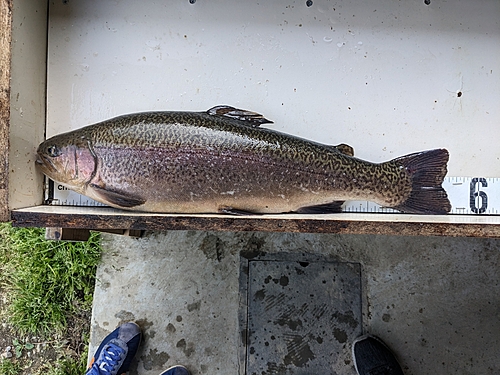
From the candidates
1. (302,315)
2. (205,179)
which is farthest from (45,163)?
(302,315)

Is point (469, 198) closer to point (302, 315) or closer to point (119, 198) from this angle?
point (302, 315)

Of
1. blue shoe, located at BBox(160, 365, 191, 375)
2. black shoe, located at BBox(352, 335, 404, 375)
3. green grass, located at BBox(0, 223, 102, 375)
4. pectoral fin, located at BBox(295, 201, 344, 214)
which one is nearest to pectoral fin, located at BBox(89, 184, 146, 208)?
pectoral fin, located at BBox(295, 201, 344, 214)

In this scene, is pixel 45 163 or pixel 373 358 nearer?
pixel 45 163

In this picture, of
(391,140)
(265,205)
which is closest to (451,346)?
(391,140)

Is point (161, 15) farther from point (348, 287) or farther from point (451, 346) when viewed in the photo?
point (451, 346)

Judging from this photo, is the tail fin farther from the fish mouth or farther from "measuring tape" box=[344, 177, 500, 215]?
the fish mouth

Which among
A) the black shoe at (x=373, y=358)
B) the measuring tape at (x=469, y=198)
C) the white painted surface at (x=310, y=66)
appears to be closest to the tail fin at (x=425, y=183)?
the measuring tape at (x=469, y=198)

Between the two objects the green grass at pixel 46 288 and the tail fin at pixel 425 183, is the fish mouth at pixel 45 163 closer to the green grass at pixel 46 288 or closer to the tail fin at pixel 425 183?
the green grass at pixel 46 288
